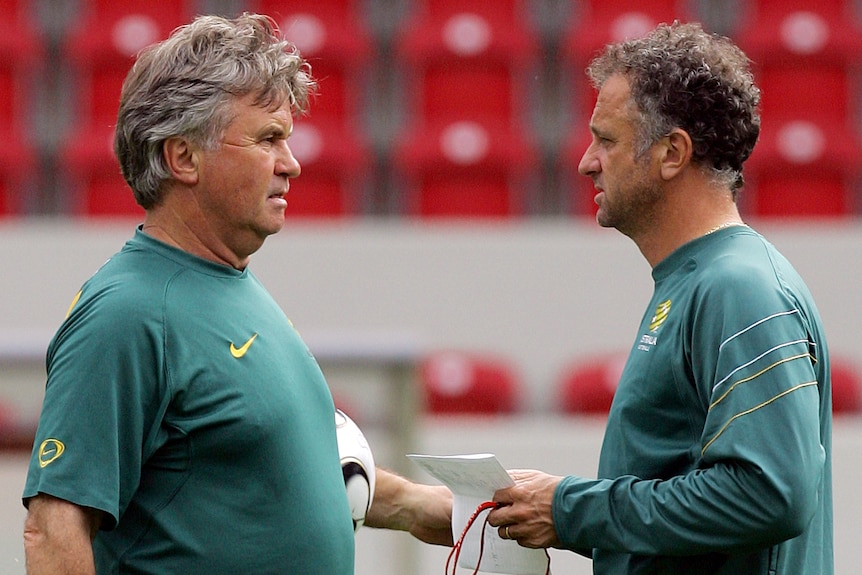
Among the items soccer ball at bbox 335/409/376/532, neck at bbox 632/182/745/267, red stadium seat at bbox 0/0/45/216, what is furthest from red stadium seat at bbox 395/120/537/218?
neck at bbox 632/182/745/267

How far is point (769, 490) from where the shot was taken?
82.6 inches

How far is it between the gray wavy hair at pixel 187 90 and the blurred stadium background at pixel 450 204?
70.6 inches

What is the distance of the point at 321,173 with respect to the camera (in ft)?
20.6

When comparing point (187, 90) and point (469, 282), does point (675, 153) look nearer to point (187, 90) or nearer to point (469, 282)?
point (187, 90)

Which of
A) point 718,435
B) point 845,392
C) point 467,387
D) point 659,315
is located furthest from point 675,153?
point 845,392

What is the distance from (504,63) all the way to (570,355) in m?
1.80

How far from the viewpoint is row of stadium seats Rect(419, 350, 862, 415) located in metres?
5.30

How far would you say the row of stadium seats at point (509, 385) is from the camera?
17.4 feet

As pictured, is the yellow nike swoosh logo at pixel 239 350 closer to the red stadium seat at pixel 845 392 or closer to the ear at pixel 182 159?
the ear at pixel 182 159

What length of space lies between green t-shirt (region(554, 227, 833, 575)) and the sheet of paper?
16 centimetres

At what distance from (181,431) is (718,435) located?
91cm

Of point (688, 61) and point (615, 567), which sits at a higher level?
point (688, 61)

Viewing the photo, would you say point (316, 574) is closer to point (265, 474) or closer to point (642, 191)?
point (265, 474)

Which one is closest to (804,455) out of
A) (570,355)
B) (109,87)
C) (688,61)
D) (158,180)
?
(688,61)
